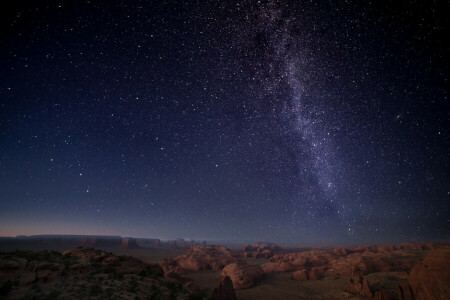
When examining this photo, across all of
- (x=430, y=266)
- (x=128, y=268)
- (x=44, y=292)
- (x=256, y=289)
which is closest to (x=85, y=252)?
(x=128, y=268)

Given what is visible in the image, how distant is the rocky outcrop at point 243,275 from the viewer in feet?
114

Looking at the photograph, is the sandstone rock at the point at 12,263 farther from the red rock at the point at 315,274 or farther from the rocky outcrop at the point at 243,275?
the red rock at the point at 315,274

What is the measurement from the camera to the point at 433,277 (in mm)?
21484

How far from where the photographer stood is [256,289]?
109 feet

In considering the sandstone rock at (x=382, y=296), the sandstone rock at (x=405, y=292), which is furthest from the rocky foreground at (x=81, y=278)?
the sandstone rock at (x=405, y=292)

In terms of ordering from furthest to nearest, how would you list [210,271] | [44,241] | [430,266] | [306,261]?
[44,241]
[306,261]
[210,271]
[430,266]

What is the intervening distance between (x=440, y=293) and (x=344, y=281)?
1416 cm

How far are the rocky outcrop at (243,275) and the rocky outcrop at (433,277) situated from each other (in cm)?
2381

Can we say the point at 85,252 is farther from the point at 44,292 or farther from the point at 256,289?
the point at 256,289

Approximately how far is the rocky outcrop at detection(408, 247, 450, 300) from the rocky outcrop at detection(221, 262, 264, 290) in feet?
78.1

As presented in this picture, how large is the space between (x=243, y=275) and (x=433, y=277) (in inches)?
1064

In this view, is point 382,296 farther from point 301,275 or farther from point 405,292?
point 301,275

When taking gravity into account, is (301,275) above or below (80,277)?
below

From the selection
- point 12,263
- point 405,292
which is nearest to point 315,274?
point 405,292
